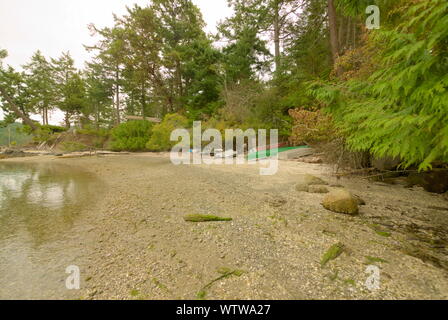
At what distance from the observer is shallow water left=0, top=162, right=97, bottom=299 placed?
1498 millimetres

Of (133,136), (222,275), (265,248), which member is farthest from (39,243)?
(133,136)

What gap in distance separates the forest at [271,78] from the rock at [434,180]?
1.41 feet

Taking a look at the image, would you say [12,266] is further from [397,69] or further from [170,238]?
[397,69]

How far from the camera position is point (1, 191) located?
4941 millimetres

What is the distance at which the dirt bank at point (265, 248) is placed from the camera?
1.38 meters

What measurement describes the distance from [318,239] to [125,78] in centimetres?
2601

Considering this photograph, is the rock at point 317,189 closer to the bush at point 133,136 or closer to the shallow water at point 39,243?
the shallow water at point 39,243

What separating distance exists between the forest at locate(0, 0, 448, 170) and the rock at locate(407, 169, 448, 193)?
1.41ft

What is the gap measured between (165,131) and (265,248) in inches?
498

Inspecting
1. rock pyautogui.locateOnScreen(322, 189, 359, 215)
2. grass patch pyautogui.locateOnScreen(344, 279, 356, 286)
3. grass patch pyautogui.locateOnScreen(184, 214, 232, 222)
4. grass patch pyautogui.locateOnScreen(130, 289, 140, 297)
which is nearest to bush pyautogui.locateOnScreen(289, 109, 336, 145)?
rock pyautogui.locateOnScreen(322, 189, 359, 215)

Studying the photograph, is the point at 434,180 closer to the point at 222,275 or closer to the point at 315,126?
the point at 315,126

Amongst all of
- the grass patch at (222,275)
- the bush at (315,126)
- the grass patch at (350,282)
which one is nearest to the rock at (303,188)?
the bush at (315,126)

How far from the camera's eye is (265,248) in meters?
1.91

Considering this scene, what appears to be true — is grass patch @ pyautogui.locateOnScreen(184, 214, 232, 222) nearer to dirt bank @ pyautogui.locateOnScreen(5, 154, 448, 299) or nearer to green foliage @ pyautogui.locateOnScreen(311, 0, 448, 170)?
dirt bank @ pyautogui.locateOnScreen(5, 154, 448, 299)
